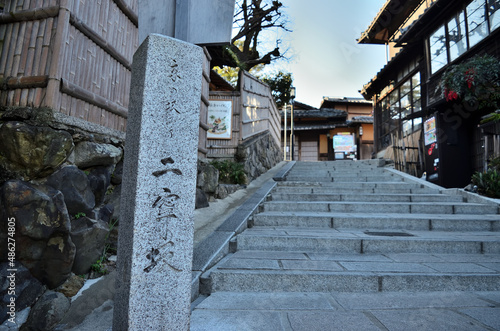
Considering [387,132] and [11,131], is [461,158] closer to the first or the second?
[387,132]

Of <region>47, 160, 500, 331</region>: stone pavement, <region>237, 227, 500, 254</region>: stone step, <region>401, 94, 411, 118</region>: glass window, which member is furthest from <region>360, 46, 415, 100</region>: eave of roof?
<region>237, 227, 500, 254</region>: stone step

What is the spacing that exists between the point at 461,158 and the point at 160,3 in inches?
443

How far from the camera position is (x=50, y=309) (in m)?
2.71

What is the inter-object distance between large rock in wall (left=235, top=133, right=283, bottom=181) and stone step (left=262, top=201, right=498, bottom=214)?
2.95 metres

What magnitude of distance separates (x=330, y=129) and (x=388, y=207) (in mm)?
18937

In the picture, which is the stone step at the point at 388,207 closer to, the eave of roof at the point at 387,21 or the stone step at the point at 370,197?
the stone step at the point at 370,197

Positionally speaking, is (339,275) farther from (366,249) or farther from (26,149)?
(26,149)

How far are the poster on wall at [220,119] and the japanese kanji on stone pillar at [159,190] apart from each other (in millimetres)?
6365

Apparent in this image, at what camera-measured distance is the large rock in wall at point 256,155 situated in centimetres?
866

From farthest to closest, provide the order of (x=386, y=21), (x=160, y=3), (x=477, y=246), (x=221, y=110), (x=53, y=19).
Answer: (x=386, y=21) < (x=221, y=110) < (x=477, y=246) < (x=53, y=19) < (x=160, y=3)

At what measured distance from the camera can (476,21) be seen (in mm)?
9094

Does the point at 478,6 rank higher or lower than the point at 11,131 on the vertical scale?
higher

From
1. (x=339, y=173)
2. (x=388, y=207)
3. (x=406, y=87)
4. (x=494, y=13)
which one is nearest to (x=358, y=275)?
(x=388, y=207)

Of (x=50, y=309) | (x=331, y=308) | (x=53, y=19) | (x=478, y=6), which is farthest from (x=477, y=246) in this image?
(x=478, y=6)
